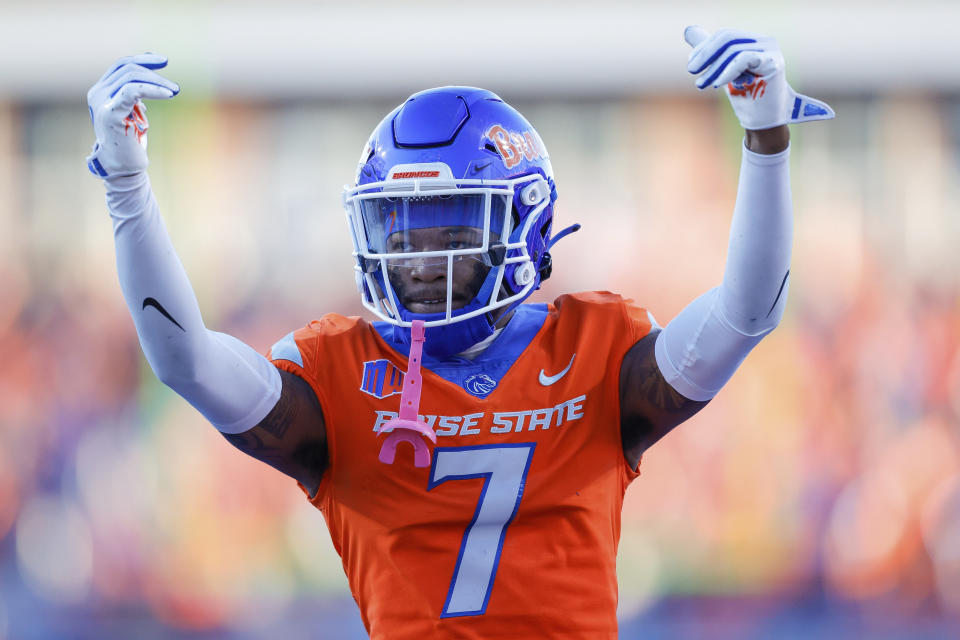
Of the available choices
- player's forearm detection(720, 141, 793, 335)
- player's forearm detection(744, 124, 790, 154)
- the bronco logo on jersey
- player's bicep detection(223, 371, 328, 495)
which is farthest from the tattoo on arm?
player's forearm detection(744, 124, 790, 154)

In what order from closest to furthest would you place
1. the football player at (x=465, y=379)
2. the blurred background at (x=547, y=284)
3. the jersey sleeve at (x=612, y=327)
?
the football player at (x=465, y=379), the jersey sleeve at (x=612, y=327), the blurred background at (x=547, y=284)

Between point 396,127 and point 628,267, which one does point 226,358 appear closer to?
point 396,127

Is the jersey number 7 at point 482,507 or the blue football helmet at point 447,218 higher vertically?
the blue football helmet at point 447,218

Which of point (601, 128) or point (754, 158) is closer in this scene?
point (754, 158)

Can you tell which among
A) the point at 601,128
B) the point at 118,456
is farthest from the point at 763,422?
the point at 118,456

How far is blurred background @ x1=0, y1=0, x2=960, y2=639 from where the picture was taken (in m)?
5.29

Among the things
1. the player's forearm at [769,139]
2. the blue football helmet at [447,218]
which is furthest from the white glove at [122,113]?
the player's forearm at [769,139]

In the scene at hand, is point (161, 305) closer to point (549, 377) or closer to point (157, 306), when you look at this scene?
point (157, 306)

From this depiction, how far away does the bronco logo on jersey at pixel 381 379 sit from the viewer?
1716mm

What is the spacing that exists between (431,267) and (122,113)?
0.53m

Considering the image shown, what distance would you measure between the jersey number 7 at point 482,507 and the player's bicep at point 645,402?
0.55 ft

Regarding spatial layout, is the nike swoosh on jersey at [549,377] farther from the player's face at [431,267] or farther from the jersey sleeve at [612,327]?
the player's face at [431,267]

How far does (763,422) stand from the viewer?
18.4 ft

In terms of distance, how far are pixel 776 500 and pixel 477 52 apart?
296cm
